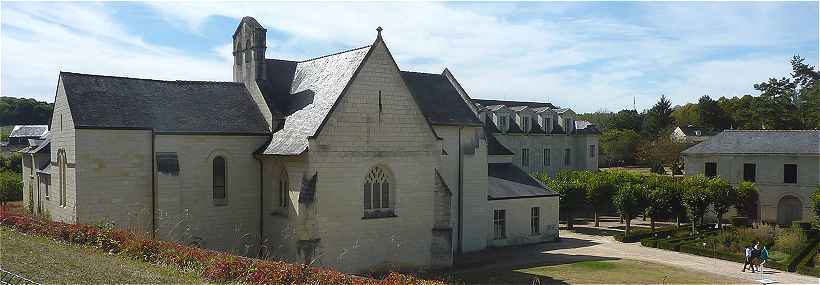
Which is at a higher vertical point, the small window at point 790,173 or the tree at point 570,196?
the small window at point 790,173

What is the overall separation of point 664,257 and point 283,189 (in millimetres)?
20804

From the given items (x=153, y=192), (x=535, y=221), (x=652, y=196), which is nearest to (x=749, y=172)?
(x=652, y=196)

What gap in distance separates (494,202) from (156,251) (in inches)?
840

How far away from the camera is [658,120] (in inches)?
4304

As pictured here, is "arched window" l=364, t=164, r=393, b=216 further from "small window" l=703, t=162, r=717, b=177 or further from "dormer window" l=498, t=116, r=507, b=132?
"small window" l=703, t=162, r=717, b=177

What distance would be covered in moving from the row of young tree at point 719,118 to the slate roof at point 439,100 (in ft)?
185

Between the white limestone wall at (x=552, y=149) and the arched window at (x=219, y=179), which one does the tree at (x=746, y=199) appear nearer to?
the white limestone wall at (x=552, y=149)

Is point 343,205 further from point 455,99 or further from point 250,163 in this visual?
point 455,99

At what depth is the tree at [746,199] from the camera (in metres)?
46.5

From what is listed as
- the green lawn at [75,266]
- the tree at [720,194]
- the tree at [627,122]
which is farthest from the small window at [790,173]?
the tree at [627,122]

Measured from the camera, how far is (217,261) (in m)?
17.3

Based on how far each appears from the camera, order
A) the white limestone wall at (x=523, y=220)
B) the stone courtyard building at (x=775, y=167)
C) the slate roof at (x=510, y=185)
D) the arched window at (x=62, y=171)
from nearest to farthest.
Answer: the arched window at (x=62, y=171), the white limestone wall at (x=523, y=220), the slate roof at (x=510, y=185), the stone courtyard building at (x=775, y=167)

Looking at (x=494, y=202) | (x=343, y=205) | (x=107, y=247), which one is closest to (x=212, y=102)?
(x=343, y=205)

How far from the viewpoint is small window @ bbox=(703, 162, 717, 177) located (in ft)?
171
